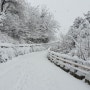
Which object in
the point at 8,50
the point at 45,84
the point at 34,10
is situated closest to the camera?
the point at 45,84

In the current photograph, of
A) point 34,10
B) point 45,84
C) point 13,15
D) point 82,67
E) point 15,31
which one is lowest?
point 45,84

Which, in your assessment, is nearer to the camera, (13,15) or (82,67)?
(82,67)

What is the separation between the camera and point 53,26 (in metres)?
44.0

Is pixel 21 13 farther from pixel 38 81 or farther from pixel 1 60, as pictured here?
pixel 38 81

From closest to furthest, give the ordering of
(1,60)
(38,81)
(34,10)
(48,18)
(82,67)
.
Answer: (38,81) → (82,67) → (1,60) → (34,10) → (48,18)

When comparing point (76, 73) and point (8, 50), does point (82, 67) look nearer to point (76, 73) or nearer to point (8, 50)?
point (76, 73)

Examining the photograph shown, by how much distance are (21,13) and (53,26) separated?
732 inches

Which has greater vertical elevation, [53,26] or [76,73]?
[53,26]

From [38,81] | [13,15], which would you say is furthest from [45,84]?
[13,15]

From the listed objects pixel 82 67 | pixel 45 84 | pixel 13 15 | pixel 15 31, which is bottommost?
pixel 45 84

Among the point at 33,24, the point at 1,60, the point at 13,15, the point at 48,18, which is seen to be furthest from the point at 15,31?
the point at 48,18

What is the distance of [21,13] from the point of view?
26.3 m

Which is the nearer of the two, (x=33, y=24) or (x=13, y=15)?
(x=13, y=15)

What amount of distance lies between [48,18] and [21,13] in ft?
57.2
